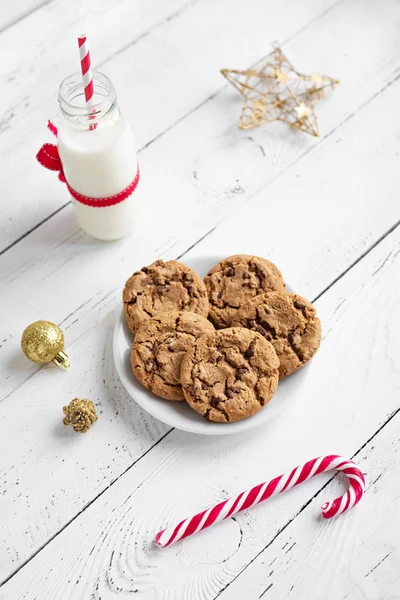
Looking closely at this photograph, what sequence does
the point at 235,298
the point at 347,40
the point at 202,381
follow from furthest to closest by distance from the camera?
the point at 347,40
the point at 235,298
the point at 202,381

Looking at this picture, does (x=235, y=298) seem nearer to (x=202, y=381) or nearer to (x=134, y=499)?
(x=202, y=381)

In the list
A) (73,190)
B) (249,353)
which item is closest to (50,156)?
(73,190)

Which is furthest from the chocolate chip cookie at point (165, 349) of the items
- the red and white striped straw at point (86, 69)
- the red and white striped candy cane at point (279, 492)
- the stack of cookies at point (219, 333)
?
the red and white striped straw at point (86, 69)

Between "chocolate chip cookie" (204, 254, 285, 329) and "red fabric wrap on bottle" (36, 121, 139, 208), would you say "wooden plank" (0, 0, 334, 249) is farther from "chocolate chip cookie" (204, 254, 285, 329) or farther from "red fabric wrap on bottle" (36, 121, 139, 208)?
"chocolate chip cookie" (204, 254, 285, 329)

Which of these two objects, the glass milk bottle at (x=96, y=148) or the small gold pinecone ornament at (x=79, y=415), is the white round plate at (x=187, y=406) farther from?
the glass milk bottle at (x=96, y=148)

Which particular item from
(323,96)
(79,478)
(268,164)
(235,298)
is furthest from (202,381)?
(323,96)

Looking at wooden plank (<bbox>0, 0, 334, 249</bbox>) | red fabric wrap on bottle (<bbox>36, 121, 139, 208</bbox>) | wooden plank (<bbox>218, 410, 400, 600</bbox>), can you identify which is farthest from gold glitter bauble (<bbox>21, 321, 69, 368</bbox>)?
wooden plank (<bbox>218, 410, 400, 600</bbox>)

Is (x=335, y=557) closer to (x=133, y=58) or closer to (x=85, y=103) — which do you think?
(x=85, y=103)
